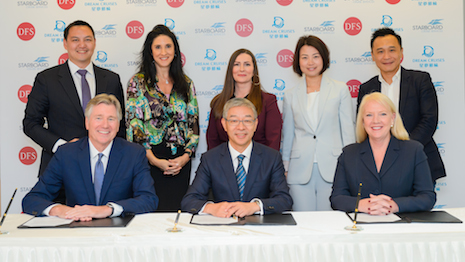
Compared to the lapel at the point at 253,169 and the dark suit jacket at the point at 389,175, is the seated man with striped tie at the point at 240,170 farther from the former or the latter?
the dark suit jacket at the point at 389,175

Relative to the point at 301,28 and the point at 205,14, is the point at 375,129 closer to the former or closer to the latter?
the point at 301,28

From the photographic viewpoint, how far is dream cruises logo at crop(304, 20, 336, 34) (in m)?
4.60

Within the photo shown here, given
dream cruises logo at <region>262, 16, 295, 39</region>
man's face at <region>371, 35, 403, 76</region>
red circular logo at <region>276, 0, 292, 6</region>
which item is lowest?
man's face at <region>371, 35, 403, 76</region>

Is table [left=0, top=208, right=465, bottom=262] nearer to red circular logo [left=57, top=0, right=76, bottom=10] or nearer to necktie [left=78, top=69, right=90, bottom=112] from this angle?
necktie [left=78, top=69, right=90, bottom=112]

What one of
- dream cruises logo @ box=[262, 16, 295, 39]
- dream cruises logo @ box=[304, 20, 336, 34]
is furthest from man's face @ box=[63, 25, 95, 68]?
dream cruises logo @ box=[304, 20, 336, 34]

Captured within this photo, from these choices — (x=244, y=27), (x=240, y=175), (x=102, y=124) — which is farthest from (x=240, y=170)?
(x=244, y=27)

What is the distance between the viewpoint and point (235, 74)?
3604 mm

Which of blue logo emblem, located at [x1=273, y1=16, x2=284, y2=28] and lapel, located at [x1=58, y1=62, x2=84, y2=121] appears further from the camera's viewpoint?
blue logo emblem, located at [x1=273, y1=16, x2=284, y2=28]

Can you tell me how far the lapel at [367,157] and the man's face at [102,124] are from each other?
59.9 inches

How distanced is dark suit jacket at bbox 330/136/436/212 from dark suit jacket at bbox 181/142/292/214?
358mm

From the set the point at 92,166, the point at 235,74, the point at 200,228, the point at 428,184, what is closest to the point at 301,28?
the point at 235,74

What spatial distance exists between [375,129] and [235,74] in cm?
135

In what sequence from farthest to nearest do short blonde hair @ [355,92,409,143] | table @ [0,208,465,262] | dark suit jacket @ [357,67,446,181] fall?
dark suit jacket @ [357,67,446,181]
short blonde hair @ [355,92,409,143]
table @ [0,208,465,262]

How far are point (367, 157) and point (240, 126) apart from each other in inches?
31.7
